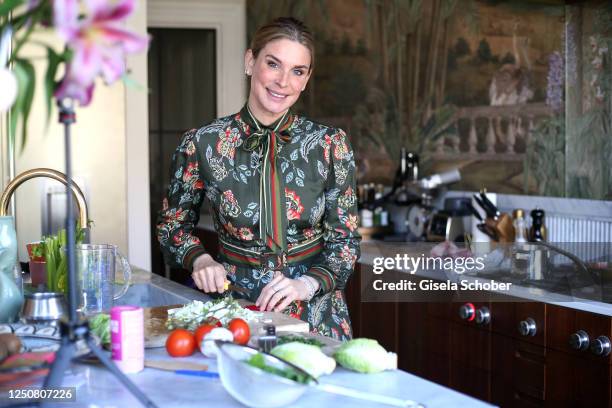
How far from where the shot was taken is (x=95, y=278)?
2.11 metres

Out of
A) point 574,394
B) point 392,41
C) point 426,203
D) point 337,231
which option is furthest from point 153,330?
point 392,41

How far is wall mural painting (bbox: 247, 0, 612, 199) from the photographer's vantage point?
3557mm

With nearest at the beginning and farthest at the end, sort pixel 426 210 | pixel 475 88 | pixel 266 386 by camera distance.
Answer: pixel 266 386 → pixel 475 88 → pixel 426 210

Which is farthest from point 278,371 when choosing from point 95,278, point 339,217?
point 339,217

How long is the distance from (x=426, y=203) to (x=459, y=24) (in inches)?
37.9

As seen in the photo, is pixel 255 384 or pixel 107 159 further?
pixel 107 159

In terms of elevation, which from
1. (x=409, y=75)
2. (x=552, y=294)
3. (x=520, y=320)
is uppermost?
(x=409, y=75)

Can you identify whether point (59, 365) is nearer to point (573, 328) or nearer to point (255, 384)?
point (255, 384)

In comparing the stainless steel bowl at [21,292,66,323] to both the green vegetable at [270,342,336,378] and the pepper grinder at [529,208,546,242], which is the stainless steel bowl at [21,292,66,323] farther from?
the pepper grinder at [529,208,546,242]

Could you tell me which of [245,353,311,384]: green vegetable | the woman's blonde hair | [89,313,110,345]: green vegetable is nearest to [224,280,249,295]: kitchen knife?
[89,313,110,345]: green vegetable

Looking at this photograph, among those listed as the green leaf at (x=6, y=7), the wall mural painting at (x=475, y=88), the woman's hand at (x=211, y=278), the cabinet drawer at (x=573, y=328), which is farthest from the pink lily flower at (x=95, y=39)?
the wall mural painting at (x=475, y=88)

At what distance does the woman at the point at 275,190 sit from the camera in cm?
241

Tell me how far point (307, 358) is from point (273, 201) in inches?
37.3

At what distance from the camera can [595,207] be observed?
3475 millimetres
